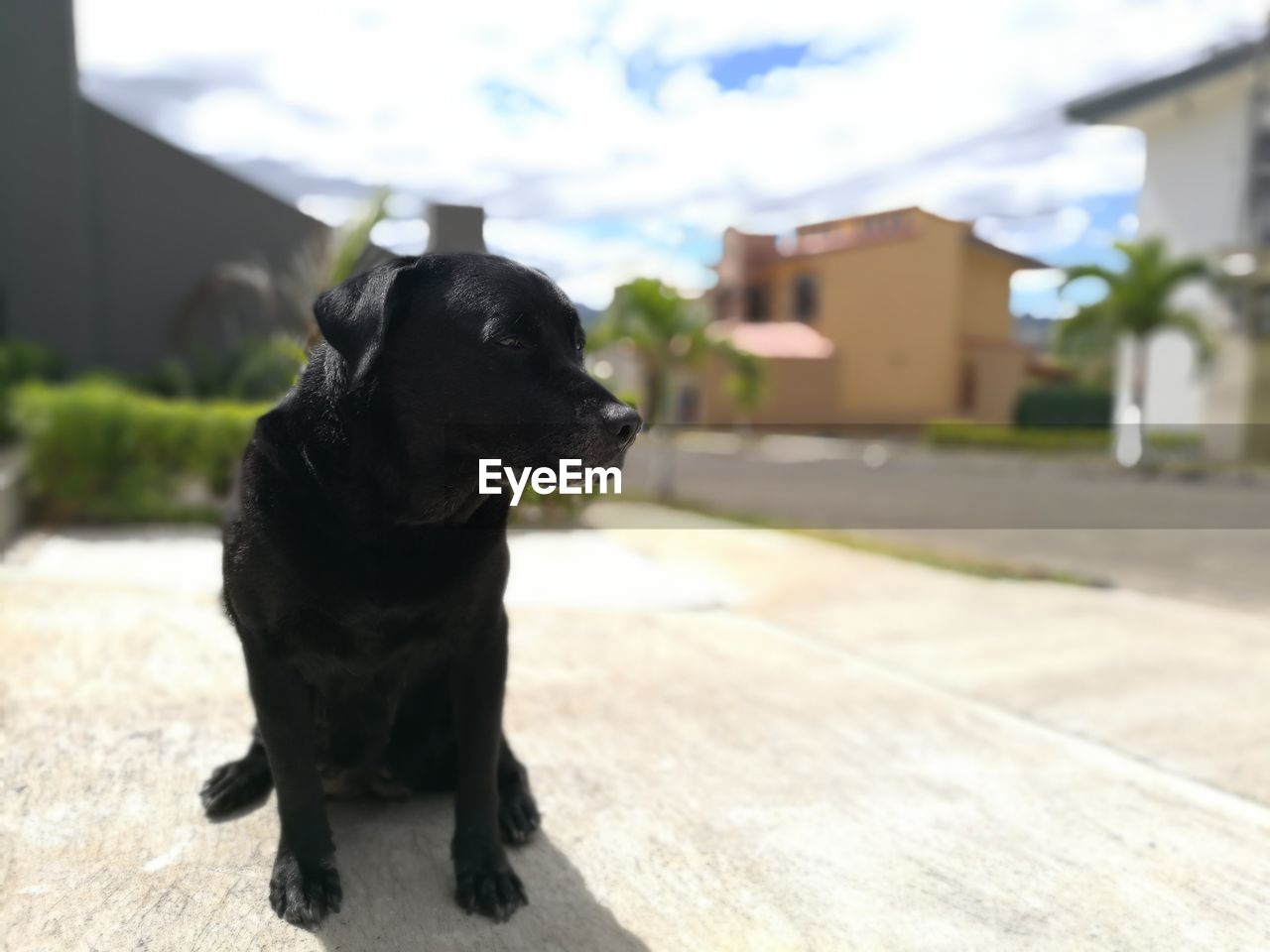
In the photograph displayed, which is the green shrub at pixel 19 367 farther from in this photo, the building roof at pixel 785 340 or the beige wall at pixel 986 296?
the beige wall at pixel 986 296

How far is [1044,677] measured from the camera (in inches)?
169

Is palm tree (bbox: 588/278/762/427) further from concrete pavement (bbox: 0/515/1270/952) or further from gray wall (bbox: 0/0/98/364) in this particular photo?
concrete pavement (bbox: 0/515/1270/952)

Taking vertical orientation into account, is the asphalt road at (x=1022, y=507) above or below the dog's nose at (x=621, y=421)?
below

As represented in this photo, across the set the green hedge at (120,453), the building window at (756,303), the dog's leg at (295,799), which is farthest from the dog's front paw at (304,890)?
the building window at (756,303)

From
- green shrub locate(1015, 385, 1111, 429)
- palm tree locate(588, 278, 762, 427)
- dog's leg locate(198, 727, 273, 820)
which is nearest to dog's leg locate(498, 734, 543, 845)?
dog's leg locate(198, 727, 273, 820)

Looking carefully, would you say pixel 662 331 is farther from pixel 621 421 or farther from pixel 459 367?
pixel 621 421

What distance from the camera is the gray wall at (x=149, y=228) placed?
1302 centimetres

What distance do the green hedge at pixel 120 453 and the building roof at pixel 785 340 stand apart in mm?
24092

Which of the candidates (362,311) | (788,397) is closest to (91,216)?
(362,311)

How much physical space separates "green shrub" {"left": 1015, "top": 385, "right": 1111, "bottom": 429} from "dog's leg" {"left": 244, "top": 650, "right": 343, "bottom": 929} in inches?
1215

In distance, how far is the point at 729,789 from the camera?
2.86m

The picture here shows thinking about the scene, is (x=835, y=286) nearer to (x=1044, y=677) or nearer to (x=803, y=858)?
(x=1044, y=677)

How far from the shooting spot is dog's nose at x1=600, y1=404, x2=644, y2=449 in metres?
1.64

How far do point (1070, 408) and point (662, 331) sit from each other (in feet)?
67.5
